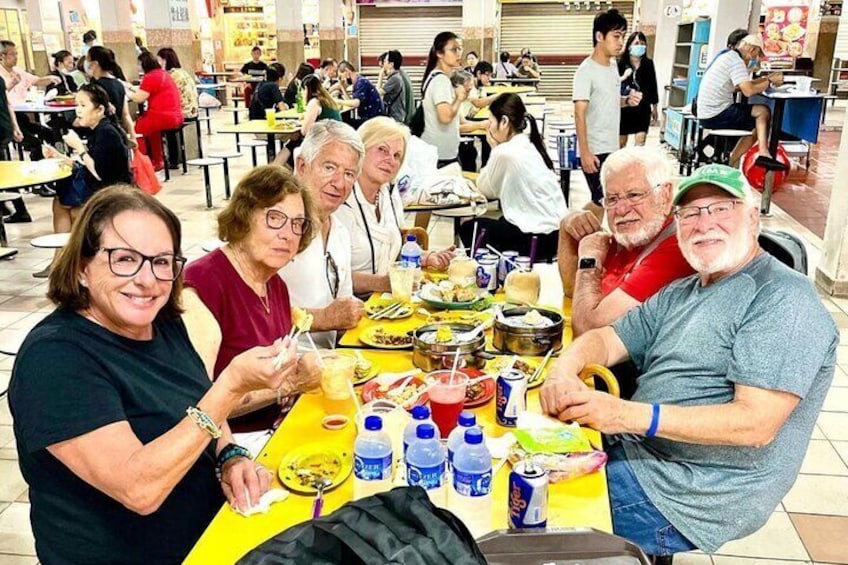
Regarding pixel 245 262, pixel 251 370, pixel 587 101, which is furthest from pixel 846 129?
pixel 251 370

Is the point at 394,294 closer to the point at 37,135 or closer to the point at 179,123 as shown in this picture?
the point at 179,123

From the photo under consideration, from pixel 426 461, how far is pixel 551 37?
22.5 meters

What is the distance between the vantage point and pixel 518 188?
4.55 m

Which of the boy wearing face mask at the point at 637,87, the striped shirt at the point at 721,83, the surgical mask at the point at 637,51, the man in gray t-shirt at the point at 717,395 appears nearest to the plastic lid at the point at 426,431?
the man in gray t-shirt at the point at 717,395

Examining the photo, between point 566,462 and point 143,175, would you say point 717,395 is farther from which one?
point 143,175

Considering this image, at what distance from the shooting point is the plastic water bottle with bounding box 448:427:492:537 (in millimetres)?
1411

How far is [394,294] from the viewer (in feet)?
9.50

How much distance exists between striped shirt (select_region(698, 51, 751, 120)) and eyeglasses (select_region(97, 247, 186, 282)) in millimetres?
7885

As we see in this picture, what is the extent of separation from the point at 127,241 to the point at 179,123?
28.5 feet

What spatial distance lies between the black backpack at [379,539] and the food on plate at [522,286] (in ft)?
5.48

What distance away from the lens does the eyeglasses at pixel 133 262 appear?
1576 mm

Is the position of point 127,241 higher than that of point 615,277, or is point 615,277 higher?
point 127,241

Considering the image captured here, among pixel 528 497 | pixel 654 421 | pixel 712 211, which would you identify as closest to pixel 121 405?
pixel 528 497

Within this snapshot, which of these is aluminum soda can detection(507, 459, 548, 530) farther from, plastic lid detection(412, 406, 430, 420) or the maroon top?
the maroon top
